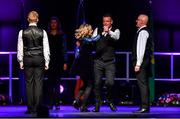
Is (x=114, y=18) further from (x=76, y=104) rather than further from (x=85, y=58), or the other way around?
(x=76, y=104)

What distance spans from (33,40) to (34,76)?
74 centimetres

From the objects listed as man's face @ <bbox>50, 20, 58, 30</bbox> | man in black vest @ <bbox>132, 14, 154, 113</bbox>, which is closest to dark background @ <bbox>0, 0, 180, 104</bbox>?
man's face @ <bbox>50, 20, 58, 30</bbox>

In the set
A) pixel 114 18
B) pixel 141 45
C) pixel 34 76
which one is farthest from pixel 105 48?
pixel 114 18

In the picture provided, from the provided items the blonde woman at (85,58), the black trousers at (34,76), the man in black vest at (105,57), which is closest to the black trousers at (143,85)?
the man in black vest at (105,57)

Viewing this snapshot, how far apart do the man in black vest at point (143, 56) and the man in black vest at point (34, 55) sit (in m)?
1.87

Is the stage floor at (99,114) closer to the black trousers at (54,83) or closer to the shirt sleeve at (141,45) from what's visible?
the black trousers at (54,83)

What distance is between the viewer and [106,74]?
46.0 ft

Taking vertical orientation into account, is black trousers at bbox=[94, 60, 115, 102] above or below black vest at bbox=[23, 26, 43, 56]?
below

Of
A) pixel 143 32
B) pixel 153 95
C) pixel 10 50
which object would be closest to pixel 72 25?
pixel 10 50

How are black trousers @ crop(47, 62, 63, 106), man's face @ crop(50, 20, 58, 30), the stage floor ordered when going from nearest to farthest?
the stage floor
man's face @ crop(50, 20, 58, 30)
black trousers @ crop(47, 62, 63, 106)

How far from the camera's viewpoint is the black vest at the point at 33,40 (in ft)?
44.1

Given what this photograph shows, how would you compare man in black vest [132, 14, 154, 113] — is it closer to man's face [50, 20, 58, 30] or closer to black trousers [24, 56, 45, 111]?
man's face [50, 20, 58, 30]

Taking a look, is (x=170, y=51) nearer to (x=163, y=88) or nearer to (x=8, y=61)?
(x=163, y=88)

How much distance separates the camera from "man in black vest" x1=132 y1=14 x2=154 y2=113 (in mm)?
13742
